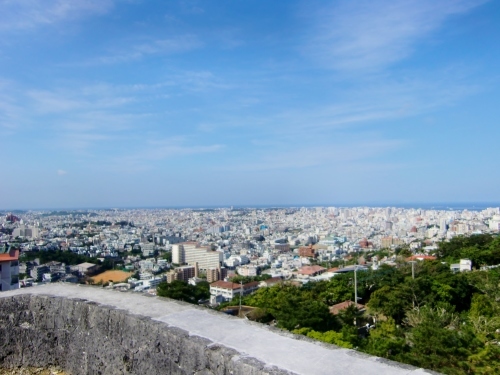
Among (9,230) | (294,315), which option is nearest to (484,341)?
(294,315)

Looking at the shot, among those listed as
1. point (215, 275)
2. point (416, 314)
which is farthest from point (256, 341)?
point (215, 275)

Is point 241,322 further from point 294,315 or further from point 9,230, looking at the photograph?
point 9,230

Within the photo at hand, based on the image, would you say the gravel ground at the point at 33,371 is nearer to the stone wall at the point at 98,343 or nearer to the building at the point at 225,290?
the stone wall at the point at 98,343

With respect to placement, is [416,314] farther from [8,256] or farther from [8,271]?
[8,256]

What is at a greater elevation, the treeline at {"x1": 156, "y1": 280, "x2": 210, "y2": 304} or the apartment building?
the treeline at {"x1": 156, "y1": 280, "x2": 210, "y2": 304}

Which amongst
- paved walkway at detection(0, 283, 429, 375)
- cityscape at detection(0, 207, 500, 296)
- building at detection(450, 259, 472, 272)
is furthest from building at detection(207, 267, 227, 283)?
paved walkway at detection(0, 283, 429, 375)

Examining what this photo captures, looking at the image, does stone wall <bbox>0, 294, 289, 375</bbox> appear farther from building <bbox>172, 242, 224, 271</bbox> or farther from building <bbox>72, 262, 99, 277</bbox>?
building <bbox>172, 242, 224, 271</bbox>
